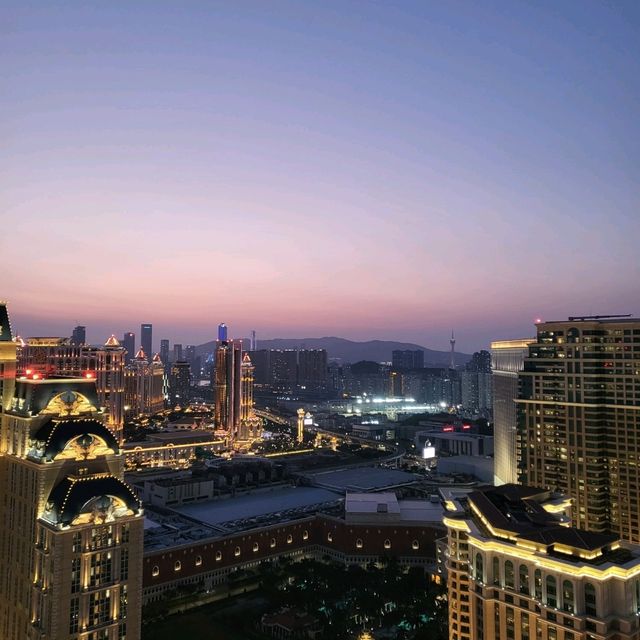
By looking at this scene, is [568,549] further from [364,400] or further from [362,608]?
[364,400]

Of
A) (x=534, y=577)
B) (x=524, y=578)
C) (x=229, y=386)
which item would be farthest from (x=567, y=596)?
(x=229, y=386)

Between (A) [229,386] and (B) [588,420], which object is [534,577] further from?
(A) [229,386]

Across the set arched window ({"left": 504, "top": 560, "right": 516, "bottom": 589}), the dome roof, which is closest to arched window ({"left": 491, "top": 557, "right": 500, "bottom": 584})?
arched window ({"left": 504, "top": 560, "right": 516, "bottom": 589})

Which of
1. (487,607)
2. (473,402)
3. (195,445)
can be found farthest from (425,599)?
(473,402)

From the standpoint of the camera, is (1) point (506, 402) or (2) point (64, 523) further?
(1) point (506, 402)

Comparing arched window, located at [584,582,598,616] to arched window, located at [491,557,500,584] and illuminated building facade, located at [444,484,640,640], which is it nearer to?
illuminated building facade, located at [444,484,640,640]

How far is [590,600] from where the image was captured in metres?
22.0

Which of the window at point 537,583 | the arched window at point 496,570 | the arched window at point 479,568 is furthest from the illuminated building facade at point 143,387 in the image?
the window at point 537,583

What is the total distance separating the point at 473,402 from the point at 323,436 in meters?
65.4

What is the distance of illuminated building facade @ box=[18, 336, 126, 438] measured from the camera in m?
75.6

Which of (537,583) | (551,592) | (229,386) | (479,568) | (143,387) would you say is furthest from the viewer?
(143,387)

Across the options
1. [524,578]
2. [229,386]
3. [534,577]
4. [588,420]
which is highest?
[588,420]

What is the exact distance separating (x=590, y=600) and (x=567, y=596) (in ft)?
2.70

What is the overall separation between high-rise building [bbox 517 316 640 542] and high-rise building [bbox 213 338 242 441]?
197 ft
